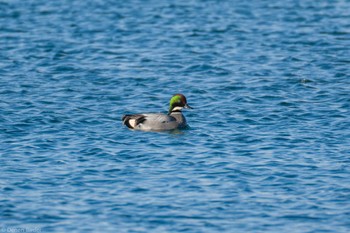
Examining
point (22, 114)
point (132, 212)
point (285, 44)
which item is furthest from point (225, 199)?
point (285, 44)

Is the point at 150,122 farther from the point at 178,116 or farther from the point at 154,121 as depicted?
the point at 178,116

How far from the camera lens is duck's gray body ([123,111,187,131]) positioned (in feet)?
→ 75.7

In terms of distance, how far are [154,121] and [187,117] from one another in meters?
1.82

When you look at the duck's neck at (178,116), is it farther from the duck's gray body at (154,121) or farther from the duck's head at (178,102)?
the duck's head at (178,102)

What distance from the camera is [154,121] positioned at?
916 inches

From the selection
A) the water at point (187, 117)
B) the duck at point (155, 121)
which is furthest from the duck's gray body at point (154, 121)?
the water at point (187, 117)

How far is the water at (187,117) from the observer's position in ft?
55.7

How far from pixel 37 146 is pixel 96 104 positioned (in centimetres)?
471

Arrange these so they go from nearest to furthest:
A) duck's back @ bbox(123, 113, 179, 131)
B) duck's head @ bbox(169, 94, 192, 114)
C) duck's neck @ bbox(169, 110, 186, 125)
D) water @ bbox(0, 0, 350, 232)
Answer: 1. water @ bbox(0, 0, 350, 232)
2. duck's back @ bbox(123, 113, 179, 131)
3. duck's neck @ bbox(169, 110, 186, 125)
4. duck's head @ bbox(169, 94, 192, 114)

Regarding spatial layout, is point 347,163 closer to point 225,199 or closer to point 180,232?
point 225,199

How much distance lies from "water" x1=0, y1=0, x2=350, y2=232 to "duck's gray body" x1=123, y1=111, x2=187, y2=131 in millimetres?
240

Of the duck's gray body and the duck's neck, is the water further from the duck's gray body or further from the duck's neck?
the duck's neck

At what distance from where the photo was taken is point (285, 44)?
114ft

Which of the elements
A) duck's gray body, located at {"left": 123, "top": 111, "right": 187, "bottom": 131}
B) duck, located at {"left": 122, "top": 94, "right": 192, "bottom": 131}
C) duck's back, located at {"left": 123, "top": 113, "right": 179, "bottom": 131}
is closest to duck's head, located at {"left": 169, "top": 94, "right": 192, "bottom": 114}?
duck, located at {"left": 122, "top": 94, "right": 192, "bottom": 131}
